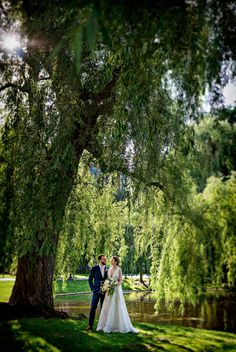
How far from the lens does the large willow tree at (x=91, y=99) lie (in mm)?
3795

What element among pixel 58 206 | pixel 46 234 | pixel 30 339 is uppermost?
pixel 58 206

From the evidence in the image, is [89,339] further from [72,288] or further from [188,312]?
[72,288]

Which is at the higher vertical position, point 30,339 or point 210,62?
point 210,62

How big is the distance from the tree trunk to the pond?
2871 millimetres

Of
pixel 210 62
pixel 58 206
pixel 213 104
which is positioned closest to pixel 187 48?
pixel 210 62

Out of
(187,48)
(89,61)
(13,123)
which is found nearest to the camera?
(187,48)

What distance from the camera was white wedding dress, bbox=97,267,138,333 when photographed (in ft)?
26.2

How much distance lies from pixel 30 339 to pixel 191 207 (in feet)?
14.4

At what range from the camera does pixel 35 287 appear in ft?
29.0

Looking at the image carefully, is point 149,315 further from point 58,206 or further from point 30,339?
point 58,206

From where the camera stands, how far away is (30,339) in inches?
266

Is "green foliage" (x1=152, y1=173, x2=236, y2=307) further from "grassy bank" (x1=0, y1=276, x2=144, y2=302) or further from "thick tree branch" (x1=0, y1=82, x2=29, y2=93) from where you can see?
"grassy bank" (x1=0, y1=276, x2=144, y2=302)

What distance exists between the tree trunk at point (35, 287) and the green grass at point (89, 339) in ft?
1.82

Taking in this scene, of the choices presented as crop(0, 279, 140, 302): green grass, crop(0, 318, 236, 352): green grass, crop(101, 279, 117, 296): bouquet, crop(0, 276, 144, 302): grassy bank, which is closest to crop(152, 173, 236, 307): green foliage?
crop(0, 318, 236, 352): green grass
